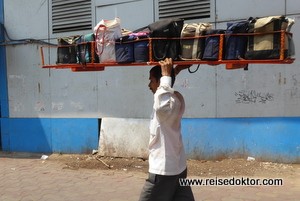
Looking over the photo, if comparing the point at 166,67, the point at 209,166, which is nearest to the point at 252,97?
the point at 209,166

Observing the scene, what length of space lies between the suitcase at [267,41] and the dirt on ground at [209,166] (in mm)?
3848

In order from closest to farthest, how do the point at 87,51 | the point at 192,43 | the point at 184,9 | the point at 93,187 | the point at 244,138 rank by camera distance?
the point at 192,43
the point at 87,51
the point at 93,187
the point at 244,138
the point at 184,9

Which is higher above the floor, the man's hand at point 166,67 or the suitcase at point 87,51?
the suitcase at point 87,51

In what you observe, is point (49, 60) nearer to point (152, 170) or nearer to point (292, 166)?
point (292, 166)

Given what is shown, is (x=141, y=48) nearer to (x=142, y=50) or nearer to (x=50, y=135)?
(x=142, y=50)

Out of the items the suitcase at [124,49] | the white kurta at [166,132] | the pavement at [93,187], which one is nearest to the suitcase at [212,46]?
the white kurta at [166,132]

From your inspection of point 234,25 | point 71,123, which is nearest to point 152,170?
point 234,25

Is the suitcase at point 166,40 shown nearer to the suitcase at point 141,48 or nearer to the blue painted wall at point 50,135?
the suitcase at point 141,48

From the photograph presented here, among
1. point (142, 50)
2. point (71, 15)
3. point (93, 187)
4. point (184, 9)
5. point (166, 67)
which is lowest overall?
point (93, 187)

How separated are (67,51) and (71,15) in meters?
5.20

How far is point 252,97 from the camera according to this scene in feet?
23.6

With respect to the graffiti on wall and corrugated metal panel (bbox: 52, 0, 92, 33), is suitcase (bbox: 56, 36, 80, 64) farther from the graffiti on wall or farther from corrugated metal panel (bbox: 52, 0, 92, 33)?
corrugated metal panel (bbox: 52, 0, 92, 33)

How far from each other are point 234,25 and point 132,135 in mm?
5283

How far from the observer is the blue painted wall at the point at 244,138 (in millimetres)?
6984
